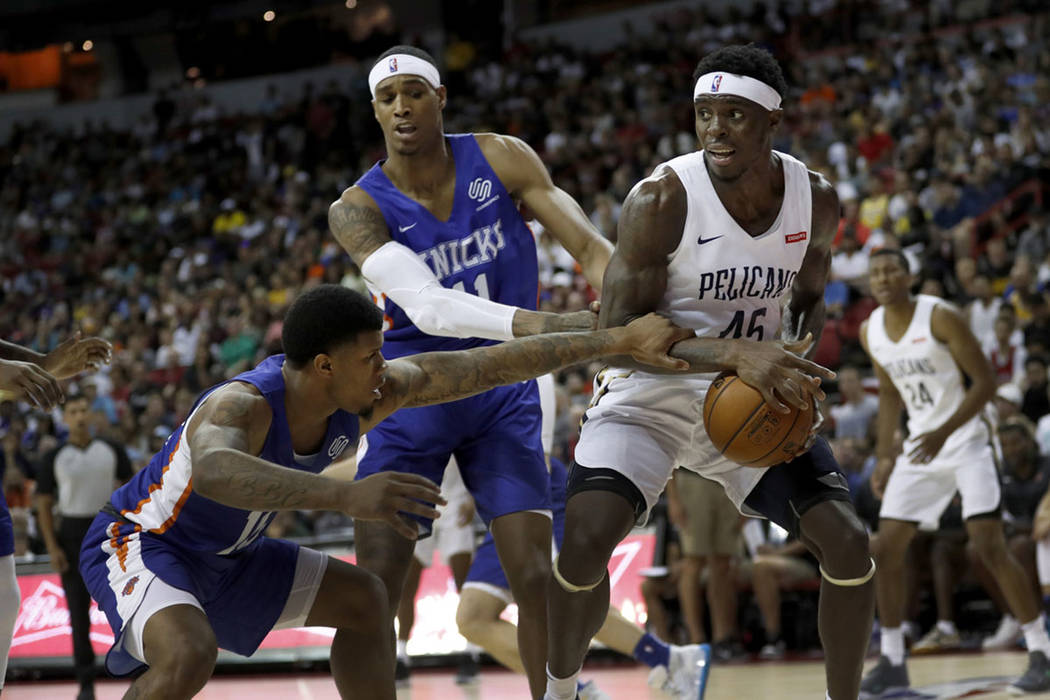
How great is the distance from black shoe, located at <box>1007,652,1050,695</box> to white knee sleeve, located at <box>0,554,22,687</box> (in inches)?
189

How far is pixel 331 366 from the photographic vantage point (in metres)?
3.81

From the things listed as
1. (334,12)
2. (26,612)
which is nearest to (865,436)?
(26,612)

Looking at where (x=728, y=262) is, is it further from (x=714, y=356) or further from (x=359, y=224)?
(x=359, y=224)

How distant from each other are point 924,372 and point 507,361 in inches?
164

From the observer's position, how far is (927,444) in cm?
709

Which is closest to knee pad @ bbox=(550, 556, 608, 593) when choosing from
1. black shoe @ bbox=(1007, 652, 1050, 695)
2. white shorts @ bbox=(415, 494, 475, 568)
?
black shoe @ bbox=(1007, 652, 1050, 695)

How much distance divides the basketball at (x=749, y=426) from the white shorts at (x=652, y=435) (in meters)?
0.26

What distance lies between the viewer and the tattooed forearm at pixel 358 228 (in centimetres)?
485

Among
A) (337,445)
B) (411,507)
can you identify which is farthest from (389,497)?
(337,445)

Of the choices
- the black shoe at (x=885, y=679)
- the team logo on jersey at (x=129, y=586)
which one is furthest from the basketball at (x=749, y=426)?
the black shoe at (x=885, y=679)

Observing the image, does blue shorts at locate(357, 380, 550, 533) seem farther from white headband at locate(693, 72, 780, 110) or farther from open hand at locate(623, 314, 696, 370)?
white headband at locate(693, 72, 780, 110)

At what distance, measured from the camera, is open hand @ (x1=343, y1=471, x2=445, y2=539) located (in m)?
3.18

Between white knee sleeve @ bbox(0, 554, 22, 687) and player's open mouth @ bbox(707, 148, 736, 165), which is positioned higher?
player's open mouth @ bbox(707, 148, 736, 165)

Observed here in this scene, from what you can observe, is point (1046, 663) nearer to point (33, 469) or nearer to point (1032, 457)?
point (1032, 457)
